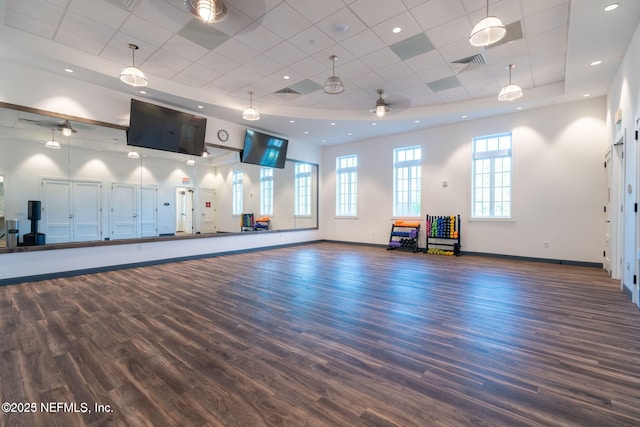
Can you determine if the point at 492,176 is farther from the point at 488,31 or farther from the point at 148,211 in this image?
the point at 148,211

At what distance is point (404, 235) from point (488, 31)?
6.23 meters

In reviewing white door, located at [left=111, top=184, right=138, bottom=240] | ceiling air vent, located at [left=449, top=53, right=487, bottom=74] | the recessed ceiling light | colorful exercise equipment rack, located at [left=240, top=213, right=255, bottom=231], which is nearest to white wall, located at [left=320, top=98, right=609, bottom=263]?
ceiling air vent, located at [left=449, top=53, right=487, bottom=74]

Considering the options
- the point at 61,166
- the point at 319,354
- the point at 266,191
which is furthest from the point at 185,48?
the point at 266,191

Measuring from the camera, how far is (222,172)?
8242 mm

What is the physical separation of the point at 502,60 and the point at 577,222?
4155 mm

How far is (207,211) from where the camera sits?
791cm

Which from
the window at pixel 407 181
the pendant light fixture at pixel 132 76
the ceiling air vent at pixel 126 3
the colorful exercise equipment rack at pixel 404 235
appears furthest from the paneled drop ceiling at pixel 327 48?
the colorful exercise equipment rack at pixel 404 235

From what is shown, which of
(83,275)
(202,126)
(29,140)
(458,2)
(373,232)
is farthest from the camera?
(373,232)

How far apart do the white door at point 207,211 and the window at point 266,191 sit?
1.97 meters

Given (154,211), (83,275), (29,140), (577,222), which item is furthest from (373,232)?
(29,140)

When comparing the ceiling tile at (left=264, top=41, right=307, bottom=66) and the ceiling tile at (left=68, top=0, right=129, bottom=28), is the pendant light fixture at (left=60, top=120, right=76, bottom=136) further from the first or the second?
the ceiling tile at (left=264, top=41, right=307, bottom=66)

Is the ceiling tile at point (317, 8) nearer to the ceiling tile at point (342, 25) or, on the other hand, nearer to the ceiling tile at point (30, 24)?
the ceiling tile at point (342, 25)

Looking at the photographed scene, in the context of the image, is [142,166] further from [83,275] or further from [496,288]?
[496,288]

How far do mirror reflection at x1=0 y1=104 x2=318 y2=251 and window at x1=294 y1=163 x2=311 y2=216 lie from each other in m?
1.82
